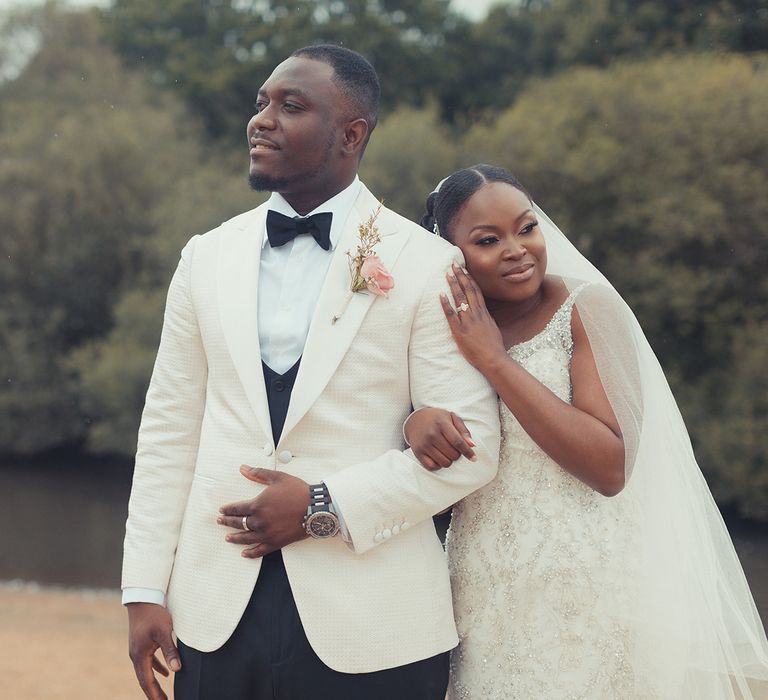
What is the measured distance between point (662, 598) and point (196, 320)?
141 centimetres

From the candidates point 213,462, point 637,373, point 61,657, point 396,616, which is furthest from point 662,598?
point 61,657

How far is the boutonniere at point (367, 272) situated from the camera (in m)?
2.46

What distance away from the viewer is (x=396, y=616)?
241cm

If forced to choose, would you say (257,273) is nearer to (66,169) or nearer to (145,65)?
(66,169)

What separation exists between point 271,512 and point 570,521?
827mm

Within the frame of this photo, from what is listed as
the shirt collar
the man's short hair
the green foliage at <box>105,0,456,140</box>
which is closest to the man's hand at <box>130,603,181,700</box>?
the shirt collar

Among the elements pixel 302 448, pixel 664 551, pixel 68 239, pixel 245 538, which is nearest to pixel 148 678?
pixel 245 538

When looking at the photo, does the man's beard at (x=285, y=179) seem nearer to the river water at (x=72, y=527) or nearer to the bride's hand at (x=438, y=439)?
the bride's hand at (x=438, y=439)

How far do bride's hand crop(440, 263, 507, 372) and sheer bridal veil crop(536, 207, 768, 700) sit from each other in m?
0.34

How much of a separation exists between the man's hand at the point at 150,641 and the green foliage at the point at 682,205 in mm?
12646

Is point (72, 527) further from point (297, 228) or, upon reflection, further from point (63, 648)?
point (297, 228)

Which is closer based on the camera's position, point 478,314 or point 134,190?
point 478,314

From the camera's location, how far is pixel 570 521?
2.69 metres

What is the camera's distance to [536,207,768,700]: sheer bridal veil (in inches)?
106
